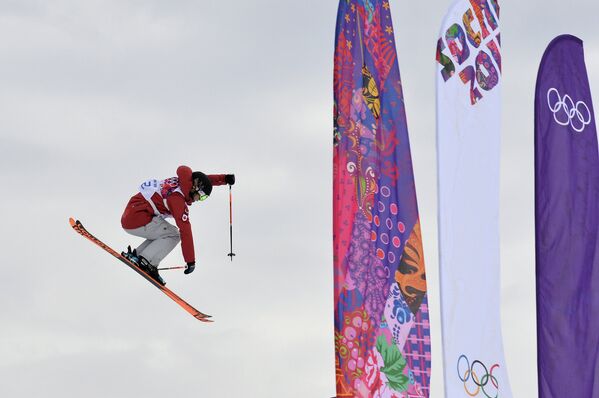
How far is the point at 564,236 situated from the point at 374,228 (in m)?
2.82

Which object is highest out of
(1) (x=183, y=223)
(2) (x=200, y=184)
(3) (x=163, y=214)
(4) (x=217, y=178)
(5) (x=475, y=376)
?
(4) (x=217, y=178)

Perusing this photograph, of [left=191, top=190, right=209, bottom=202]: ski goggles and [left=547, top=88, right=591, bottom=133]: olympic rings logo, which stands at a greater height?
[left=547, top=88, right=591, bottom=133]: olympic rings logo

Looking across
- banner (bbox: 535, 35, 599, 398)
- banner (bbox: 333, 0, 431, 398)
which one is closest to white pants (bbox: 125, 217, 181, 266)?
banner (bbox: 333, 0, 431, 398)

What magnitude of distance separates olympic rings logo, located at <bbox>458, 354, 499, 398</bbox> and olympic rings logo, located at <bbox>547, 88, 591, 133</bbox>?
389 centimetres

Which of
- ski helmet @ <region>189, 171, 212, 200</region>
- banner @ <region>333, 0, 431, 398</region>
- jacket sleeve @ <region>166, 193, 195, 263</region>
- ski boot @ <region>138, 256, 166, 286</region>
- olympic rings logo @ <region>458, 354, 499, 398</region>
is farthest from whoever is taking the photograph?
ski boot @ <region>138, 256, 166, 286</region>

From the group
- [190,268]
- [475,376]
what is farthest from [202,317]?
[475,376]

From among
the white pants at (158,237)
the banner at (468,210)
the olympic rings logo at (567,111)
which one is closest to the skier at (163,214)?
the white pants at (158,237)

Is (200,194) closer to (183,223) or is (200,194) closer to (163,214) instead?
(183,223)

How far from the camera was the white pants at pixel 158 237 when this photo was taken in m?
16.9

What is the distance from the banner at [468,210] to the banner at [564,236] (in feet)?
2.72

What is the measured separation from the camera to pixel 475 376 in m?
15.0

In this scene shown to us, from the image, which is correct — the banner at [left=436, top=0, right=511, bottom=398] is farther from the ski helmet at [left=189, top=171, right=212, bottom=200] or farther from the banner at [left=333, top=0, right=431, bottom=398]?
the ski helmet at [left=189, top=171, right=212, bottom=200]

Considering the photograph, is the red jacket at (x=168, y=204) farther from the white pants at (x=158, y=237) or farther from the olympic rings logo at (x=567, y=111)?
the olympic rings logo at (x=567, y=111)

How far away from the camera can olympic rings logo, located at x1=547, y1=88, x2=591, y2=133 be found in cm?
1689
